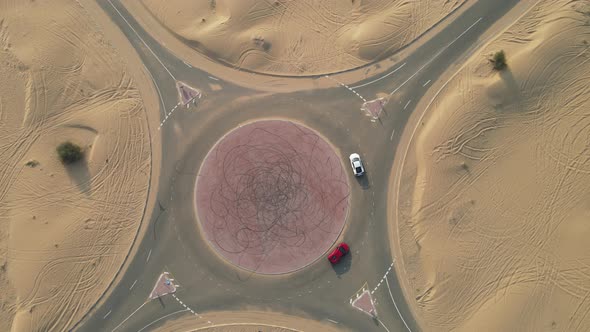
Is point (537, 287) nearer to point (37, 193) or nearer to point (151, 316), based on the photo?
point (151, 316)

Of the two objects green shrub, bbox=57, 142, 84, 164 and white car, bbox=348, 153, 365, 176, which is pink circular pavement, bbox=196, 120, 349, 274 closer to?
white car, bbox=348, 153, 365, 176

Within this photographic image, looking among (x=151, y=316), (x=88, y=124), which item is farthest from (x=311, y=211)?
(x=88, y=124)

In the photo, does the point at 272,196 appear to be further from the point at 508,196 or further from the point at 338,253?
the point at 508,196

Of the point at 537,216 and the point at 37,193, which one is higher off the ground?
the point at 37,193

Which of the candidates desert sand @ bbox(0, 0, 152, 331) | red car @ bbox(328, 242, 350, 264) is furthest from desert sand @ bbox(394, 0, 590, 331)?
desert sand @ bbox(0, 0, 152, 331)

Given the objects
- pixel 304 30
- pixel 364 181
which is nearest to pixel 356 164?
pixel 364 181

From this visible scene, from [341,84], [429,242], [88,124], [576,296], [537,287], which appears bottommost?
[576,296]
